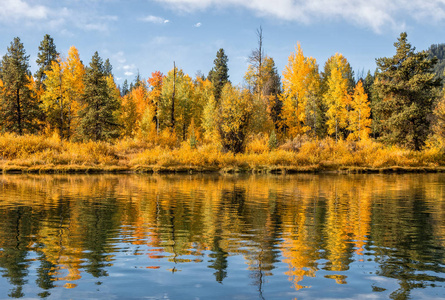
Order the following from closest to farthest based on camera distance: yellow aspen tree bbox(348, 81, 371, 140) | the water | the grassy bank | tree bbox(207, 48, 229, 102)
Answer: the water
the grassy bank
yellow aspen tree bbox(348, 81, 371, 140)
tree bbox(207, 48, 229, 102)

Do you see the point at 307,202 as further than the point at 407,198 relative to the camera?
No

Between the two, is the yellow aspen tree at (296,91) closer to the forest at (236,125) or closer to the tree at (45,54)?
the forest at (236,125)

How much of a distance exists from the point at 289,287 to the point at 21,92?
52888 millimetres

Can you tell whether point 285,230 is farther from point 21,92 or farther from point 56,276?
point 21,92

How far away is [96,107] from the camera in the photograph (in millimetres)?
45188

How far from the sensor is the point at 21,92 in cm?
4984

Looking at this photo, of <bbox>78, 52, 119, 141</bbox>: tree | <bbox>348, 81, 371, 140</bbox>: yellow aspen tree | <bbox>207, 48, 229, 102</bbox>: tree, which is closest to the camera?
<bbox>78, 52, 119, 141</bbox>: tree

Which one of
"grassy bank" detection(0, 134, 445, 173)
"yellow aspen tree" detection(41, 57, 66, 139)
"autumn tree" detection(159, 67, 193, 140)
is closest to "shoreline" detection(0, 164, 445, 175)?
"grassy bank" detection(0, 134, 445, 173)

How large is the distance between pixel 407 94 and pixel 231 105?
19361 millimetres

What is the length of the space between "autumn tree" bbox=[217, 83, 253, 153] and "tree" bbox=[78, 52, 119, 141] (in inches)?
561

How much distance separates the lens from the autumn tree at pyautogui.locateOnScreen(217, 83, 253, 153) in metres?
38.3

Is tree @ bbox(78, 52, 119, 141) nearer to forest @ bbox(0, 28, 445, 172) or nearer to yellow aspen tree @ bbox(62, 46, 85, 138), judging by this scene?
forest @ bbox(0, 28, 445, 172)

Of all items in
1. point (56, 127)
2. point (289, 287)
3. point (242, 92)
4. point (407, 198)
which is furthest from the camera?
point (56, 127)

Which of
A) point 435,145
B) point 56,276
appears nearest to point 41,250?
point 56,276
